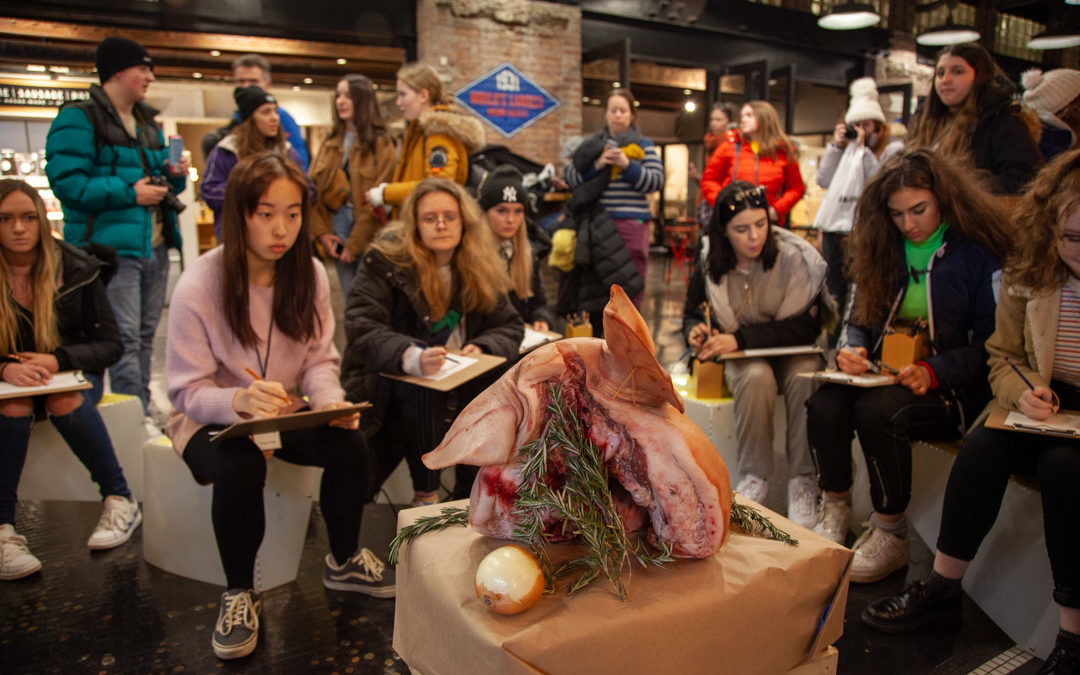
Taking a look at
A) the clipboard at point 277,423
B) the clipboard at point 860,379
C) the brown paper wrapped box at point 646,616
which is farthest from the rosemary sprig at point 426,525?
the clipboard at point 860,379

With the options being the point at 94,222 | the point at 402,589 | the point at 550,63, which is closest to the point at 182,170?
the point at 94,222

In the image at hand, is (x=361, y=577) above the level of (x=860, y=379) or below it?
below

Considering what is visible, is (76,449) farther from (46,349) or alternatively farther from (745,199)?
(745,199)

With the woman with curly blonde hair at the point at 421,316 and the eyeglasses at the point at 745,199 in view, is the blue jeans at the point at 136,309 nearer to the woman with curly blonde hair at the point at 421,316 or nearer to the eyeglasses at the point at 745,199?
the woman with curly blonde hair at the point at 421,316

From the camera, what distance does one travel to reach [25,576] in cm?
238

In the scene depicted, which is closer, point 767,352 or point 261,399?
point 261,399

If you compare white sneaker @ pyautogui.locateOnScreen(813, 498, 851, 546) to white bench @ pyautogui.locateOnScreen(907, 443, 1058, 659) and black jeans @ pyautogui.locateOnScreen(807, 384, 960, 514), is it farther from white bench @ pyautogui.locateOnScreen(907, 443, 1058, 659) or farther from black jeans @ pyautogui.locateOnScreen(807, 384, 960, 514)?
white bench @ pyautogui.locateOnScreen(907, 443, 1058, 659)

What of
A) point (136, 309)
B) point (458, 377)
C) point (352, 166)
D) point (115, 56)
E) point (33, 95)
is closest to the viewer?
point (458, 377)

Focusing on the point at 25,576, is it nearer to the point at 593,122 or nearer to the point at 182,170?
the point at 182,170

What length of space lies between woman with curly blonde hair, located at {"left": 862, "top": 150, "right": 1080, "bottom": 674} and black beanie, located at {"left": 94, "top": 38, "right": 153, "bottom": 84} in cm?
340

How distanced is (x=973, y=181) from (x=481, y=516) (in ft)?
7.31

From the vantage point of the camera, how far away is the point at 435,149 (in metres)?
3.80

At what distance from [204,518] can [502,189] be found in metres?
1.82

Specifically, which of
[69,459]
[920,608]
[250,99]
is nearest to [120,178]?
[250,99]
